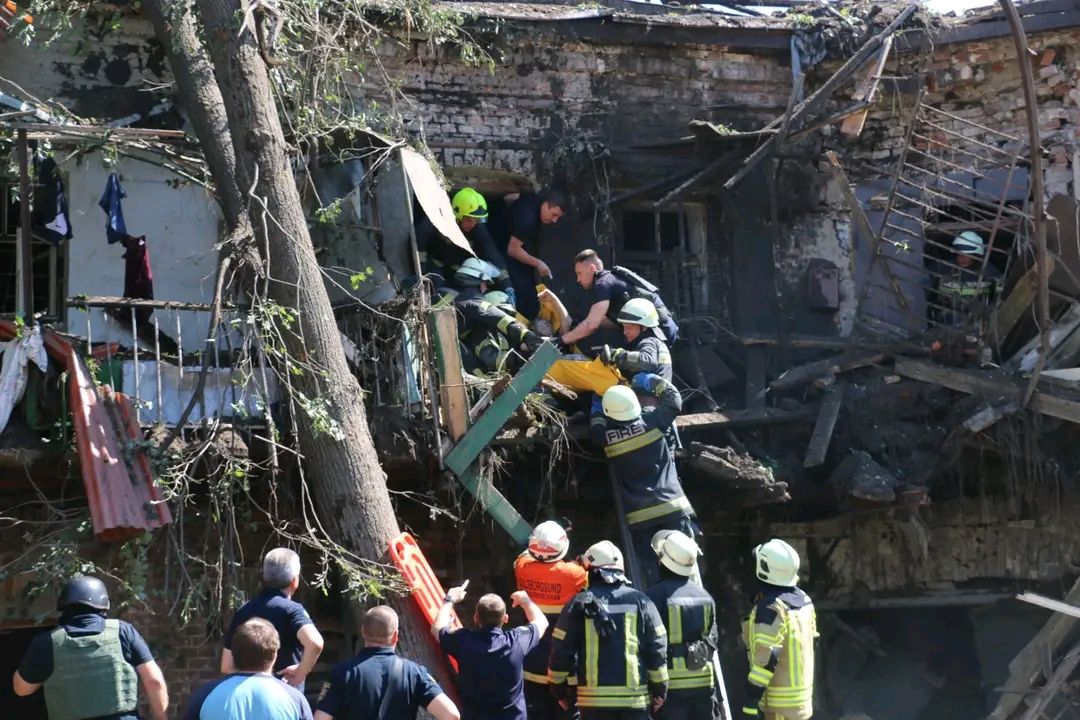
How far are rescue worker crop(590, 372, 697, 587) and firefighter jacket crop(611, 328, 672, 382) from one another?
84 millimetres

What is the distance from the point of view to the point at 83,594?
6672mm

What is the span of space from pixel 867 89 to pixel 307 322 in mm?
5492

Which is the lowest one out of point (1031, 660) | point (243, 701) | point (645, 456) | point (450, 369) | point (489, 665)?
point (1031, 660)

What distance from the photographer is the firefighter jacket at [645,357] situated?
975cm

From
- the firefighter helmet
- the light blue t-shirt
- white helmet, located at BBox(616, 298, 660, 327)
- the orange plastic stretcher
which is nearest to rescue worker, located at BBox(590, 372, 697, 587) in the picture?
white helmet, located at BBox(616, 298, 660, 327)

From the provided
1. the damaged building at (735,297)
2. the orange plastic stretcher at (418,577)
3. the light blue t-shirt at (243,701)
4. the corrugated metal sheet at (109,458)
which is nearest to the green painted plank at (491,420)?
the damaged building at (735,297)

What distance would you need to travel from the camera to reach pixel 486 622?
7.59m

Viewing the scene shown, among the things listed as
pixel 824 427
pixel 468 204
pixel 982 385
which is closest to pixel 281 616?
pixel 468 204

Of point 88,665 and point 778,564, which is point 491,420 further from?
point 88,665

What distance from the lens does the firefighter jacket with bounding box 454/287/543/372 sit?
1011 centimetres

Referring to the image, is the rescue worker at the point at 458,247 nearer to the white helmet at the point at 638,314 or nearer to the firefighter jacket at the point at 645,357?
the white helmet at the point at 638,314

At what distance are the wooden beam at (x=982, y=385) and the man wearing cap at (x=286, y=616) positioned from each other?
5.82m

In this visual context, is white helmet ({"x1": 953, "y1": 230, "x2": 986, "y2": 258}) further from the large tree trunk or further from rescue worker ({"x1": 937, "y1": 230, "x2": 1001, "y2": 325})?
the large tree trunk

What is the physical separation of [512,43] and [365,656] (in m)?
6.62
